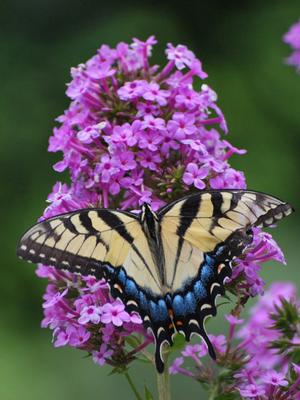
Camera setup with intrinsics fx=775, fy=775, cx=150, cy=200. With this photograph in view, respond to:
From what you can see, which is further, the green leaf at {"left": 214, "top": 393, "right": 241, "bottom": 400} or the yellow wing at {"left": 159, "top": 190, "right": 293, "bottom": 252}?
the green leaf at {"left": 214, "top": 393, "right": 241, "bottom": 400}

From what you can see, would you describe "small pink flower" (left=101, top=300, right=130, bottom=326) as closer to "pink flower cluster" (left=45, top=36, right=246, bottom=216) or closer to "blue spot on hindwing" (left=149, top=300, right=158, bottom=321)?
"blue spot on hindwing" (left=149, top=300, right=158, bottom=321)

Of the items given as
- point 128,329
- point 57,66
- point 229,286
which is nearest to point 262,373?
point 229,286

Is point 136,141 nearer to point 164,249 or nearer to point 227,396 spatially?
point 164,249

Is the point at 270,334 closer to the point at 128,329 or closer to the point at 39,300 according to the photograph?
the point at 128,329

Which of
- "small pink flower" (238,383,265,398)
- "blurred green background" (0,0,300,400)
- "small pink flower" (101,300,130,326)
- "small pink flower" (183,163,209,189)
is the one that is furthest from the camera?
"blurred green background" (0,0,300,400)

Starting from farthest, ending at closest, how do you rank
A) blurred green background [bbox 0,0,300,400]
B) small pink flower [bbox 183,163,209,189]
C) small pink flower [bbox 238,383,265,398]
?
blurred green background [bbox 0,0,300,400], small pink flower [bbox 183,163,209,189], small pink flower [bbox 238,383,265,398]

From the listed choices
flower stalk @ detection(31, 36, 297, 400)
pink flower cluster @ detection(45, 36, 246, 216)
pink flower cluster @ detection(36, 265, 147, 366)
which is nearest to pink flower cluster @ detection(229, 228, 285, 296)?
flower stalk @ detection(31, 36, 297, 400)
